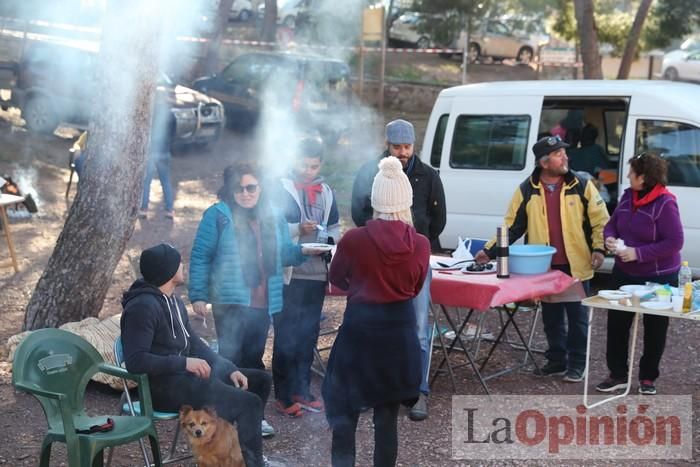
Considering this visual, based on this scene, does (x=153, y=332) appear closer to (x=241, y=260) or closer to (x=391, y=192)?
(x=241, y=260)

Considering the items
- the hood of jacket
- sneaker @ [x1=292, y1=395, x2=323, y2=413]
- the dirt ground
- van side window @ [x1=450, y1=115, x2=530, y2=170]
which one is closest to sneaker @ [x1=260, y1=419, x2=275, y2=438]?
the dirt ground

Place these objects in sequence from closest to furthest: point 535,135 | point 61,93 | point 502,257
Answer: point 502,257
point 535,135
point 61,93

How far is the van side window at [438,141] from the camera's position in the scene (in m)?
9.48

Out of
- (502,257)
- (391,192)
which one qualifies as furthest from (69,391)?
(502,257)

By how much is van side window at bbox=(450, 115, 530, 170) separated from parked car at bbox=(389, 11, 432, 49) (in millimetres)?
18073

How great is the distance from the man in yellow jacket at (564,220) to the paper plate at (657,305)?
2.55 ft

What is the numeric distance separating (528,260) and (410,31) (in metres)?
23.3

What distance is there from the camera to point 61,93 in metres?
15.8

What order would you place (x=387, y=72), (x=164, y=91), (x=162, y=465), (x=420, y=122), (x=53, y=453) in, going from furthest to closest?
(x=387, y=72) → (x=420, y=122) → (x=164, y=91) → (x=53, y=453) → (x=162, y=465)

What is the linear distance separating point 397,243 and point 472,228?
5.24m

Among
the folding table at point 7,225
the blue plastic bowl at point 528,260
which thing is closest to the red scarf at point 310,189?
the blue plastic bowl at point 528,260

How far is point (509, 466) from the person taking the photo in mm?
5133

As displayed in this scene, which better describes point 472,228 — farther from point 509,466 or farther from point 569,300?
point 509,466

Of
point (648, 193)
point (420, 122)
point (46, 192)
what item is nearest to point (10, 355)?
point (648, 193)
